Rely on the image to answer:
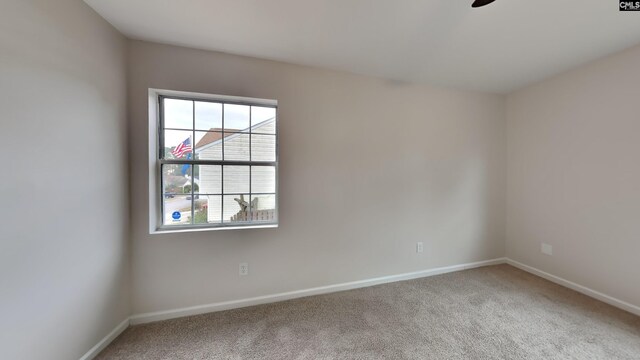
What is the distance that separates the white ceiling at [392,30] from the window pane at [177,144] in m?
0.77

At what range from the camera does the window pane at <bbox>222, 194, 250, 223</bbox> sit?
2105 mm

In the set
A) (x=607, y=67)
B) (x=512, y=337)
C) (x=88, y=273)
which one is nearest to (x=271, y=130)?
(x=88, y=273)

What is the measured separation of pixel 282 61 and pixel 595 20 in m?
2.47

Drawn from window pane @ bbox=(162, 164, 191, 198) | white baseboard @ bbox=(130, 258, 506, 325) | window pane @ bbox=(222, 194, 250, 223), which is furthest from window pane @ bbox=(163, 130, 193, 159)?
white baseboard @ bbox=(130, 258, 506, 325)

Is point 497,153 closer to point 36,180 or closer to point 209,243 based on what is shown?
point 209,243

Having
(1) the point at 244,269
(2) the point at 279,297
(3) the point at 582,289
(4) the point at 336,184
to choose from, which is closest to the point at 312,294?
(2) the point at 279,297

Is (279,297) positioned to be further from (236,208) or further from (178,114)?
(178,114)

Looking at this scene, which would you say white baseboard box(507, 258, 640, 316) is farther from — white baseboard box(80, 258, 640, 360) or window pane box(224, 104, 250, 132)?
window pane box(224, 104, 250, 132)

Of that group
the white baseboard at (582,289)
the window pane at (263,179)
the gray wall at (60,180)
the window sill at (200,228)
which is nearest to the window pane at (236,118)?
the window pane at (263,179)

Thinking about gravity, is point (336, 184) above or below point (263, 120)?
below

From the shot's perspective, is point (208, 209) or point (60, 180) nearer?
point (60, 180)

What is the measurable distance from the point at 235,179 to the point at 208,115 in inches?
25.9

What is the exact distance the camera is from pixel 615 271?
80.7 inches

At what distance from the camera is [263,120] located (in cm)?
218
